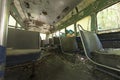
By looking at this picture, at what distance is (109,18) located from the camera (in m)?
2.86

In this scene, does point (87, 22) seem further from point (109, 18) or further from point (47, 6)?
point (47, 6)

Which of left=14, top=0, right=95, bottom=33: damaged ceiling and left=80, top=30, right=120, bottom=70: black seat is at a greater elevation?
left=14, top=0, right=95, bottom=33: damaged ceiling

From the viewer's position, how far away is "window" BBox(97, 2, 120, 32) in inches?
103

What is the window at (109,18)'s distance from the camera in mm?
2620

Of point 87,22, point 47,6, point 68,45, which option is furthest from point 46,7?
point 68,45

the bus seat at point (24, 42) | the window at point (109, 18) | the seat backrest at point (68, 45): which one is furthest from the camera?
the seat backrest at point (68, 45)

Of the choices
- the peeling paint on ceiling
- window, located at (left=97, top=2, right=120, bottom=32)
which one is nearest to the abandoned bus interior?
window, located at (left=97, top=2, right=120, bottom=32)

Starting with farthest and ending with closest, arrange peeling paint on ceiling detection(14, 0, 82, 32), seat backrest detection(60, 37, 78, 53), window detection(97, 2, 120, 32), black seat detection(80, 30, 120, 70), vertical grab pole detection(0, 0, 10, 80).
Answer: peeling paint on ceiling detection(14, 0, 82, 32) < seat backrest detection(60, 37, 78, 53) < window detection(97, 2, 120, 32) < black seat detection(80, 30, 120, 70) < vertical grab pole detection(0, 0, 10, 80)

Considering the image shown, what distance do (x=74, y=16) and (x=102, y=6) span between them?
217 centimetres

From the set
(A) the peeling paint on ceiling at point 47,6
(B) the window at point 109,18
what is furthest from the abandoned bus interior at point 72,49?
(A) the peeling paint on ceiling at point 47,6

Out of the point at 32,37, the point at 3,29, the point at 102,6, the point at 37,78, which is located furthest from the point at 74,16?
the point at 3,29

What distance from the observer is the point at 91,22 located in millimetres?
3568

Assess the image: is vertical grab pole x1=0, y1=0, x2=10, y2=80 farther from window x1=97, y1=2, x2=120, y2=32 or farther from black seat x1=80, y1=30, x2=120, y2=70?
window x1=97, y1=2, x2=120, y2=32

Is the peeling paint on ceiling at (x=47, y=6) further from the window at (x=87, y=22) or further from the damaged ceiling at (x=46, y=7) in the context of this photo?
the window at (x=87, y=22)
